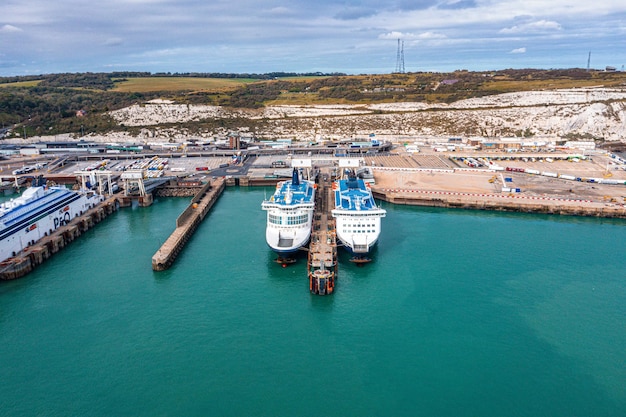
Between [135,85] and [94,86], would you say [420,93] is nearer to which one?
[135,85]

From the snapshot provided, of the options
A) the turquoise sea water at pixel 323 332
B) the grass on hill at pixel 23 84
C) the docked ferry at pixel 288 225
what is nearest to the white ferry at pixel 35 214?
the turquoise sea water at pixel 323 332

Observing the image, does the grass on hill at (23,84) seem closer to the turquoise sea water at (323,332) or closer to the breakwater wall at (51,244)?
the breakwater wall at (51,244)

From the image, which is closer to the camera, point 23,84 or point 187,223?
point 187,223

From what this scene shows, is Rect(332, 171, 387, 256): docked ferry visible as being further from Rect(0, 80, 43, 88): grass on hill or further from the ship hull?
Rect(0, 80, 43, 88): grass on hill

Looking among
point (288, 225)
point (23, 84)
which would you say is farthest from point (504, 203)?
point (23, 84)

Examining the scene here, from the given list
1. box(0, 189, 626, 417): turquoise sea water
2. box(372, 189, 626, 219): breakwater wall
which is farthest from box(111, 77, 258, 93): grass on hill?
box(0, 189, 626, 417): turquoise sea water

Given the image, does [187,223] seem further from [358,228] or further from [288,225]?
[358,228]
